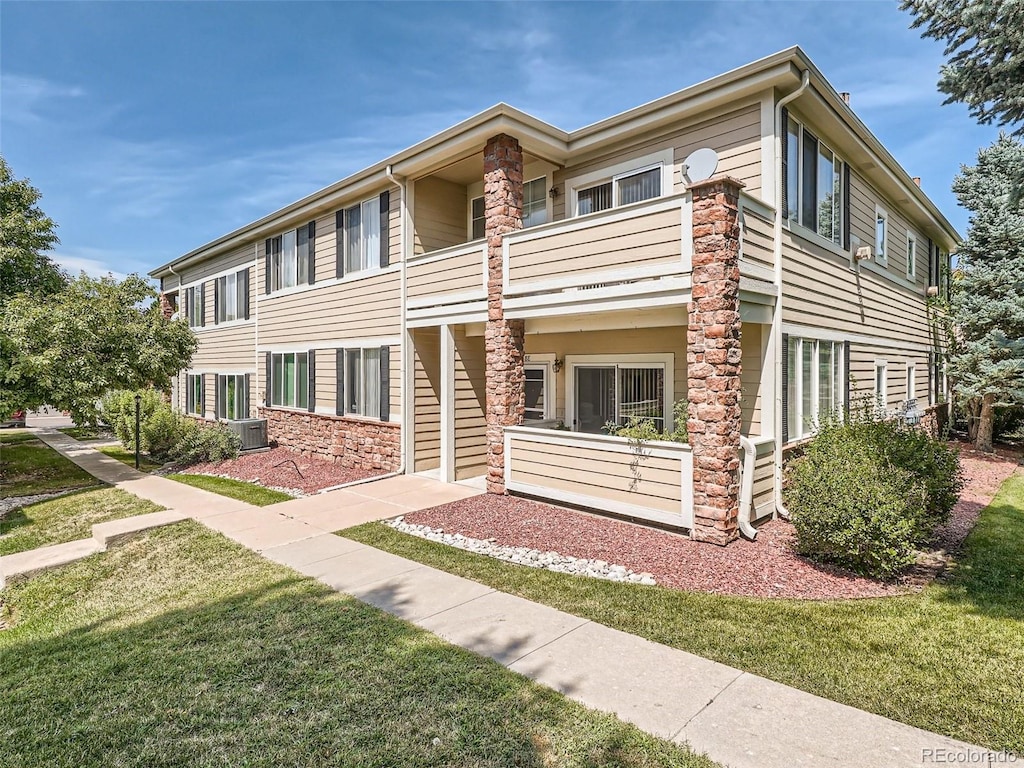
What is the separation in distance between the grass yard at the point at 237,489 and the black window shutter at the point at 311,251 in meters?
5.59

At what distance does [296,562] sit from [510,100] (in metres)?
7.58

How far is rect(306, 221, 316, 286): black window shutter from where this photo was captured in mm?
14000

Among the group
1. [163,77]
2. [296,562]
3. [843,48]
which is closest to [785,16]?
[843,48]

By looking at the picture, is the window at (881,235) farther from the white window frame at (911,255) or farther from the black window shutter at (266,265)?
the black window shutter at (266,265)

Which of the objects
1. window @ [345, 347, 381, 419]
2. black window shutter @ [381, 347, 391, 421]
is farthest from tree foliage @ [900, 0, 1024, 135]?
window @ [345, 347, 381, 419]

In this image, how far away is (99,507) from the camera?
9.30m

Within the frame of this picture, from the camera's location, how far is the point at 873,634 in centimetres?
427

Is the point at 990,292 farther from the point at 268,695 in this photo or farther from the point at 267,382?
the point at 267,382

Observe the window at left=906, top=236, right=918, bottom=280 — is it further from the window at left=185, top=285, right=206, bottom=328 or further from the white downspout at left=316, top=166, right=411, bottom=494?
the window at left=185, top=285, right=206, bottom=328

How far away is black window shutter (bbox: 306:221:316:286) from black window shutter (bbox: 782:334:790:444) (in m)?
11.4

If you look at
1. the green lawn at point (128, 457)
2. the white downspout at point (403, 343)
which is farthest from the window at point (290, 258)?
the green lawn at point (128, 457)

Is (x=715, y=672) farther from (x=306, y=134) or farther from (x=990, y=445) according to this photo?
(x=306, y=134)

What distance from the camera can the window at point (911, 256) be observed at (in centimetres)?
1421

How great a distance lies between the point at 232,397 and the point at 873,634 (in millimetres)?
18878
